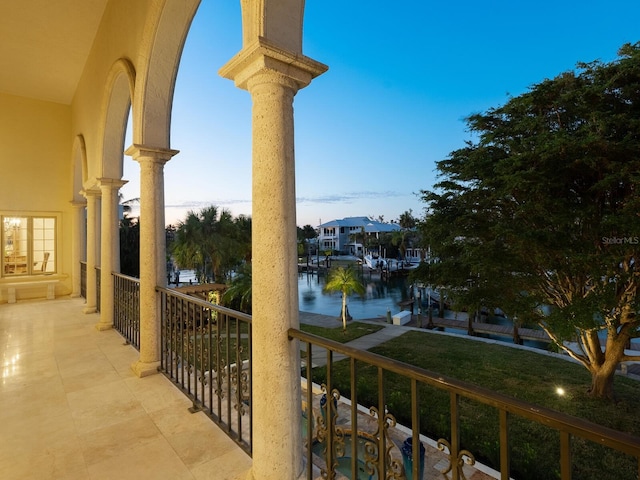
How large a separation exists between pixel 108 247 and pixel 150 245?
2.41 metres

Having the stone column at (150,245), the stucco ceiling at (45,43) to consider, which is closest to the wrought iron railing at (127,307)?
the stone column at (150,245)

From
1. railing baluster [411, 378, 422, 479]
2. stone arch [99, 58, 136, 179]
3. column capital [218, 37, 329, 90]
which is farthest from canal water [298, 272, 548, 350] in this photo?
railing baluster [411, 378, 422, 479]

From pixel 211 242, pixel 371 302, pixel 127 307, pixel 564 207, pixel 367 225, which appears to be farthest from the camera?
pixel 367 225

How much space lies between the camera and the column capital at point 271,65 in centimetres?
167

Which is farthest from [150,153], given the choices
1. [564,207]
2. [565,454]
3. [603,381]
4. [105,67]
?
[603,381]

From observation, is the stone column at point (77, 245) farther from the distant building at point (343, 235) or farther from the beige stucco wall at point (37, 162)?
the distant building at point (343, 235)

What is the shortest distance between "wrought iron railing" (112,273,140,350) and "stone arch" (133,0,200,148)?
1739mm

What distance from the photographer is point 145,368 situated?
3.34 metres

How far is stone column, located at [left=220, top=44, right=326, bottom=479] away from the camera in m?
1.72

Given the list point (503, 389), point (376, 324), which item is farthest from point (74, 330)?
point (376, 324)

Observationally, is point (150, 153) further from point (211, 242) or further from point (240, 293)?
point (211, 242)

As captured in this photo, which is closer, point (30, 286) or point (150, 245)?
point (150, 245)

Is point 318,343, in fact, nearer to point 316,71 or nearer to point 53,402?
point 316,71

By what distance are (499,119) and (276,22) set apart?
1063cm
